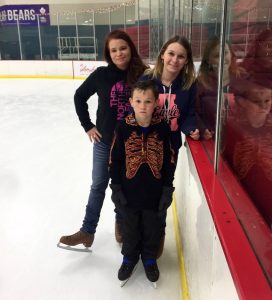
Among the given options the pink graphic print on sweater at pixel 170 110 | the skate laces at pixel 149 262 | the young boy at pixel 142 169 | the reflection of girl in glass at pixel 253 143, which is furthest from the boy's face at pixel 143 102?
the skate laces at pixel 149 262

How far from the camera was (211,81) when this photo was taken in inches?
53.6

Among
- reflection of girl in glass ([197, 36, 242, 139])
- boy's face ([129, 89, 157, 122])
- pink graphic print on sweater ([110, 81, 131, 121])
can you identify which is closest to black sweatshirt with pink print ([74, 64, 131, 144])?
pink graphic print on sweater ([110, 81, 131, 121])

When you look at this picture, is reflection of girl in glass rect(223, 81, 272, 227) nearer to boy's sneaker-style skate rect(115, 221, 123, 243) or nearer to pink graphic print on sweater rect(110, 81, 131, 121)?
pink graphic print on sweater rect(110, 81, 131, 121)

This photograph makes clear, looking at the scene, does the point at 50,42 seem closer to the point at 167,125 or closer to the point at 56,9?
the point at 56,9

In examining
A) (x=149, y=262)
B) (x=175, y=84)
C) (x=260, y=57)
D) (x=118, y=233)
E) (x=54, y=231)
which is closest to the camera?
(x=260, y=57)

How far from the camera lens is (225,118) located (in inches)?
44.7

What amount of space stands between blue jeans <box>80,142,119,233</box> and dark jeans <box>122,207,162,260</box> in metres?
0.25

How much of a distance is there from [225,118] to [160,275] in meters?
0.82

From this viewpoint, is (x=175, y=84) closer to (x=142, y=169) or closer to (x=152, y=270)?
(x=142, y=169)

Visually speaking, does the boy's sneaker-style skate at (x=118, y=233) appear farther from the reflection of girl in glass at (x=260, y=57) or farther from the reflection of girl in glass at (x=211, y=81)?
the reflection of girl in glass at (x=260, y=57)

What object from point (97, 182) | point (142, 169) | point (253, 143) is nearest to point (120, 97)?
point (142, 169)

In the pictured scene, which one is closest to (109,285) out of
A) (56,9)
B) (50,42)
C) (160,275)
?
(160,275)

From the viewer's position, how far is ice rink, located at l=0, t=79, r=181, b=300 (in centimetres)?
152

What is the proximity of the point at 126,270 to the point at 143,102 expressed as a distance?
0.74 metres
